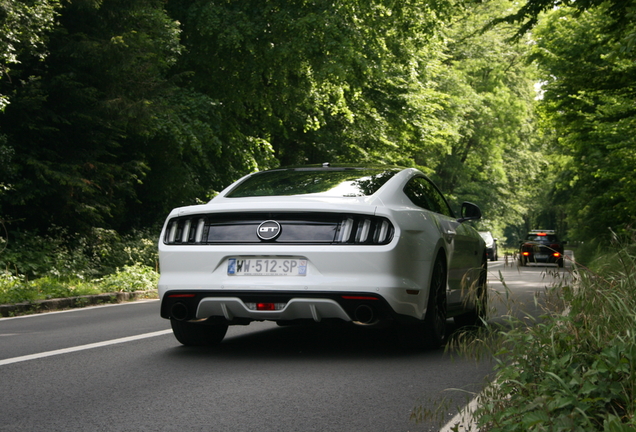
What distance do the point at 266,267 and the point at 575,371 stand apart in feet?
9.64

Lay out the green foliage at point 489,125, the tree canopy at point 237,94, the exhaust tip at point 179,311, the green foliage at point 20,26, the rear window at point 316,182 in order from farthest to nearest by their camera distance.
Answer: the green foliage at point 489,125 → the tree canopy at point 237,94 → the green foliage at point 20,26 → the rear window at point 316,182 → the exhaust tip at point 179,311

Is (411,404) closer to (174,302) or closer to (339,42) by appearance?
(174,302)

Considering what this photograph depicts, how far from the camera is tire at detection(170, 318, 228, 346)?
24.0 ft

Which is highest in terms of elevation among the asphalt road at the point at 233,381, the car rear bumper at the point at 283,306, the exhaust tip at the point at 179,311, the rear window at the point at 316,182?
the rear window at the point at 316,182

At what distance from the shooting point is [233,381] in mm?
5727

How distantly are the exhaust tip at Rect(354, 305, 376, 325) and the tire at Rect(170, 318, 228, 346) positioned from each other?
157cm

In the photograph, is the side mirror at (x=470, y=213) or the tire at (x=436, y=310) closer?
the tire at (x=436, y=310)

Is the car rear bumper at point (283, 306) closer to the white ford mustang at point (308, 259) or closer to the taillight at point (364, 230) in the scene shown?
the white ford mustang at point (308, 259)

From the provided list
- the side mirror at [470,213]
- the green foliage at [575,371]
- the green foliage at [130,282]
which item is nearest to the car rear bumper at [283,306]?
the green foliage at [575,371]

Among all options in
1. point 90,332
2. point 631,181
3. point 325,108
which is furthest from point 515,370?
point 325,108

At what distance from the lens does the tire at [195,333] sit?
24.0 ft

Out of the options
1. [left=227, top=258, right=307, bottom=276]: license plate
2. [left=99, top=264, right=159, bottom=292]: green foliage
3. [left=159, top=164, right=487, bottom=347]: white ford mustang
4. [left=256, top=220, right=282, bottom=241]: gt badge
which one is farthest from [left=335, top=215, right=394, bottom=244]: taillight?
[left=99, top=264, right=159, bottom=292]: green foliage

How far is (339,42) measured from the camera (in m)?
21.6

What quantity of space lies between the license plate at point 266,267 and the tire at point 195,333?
0.97 m
